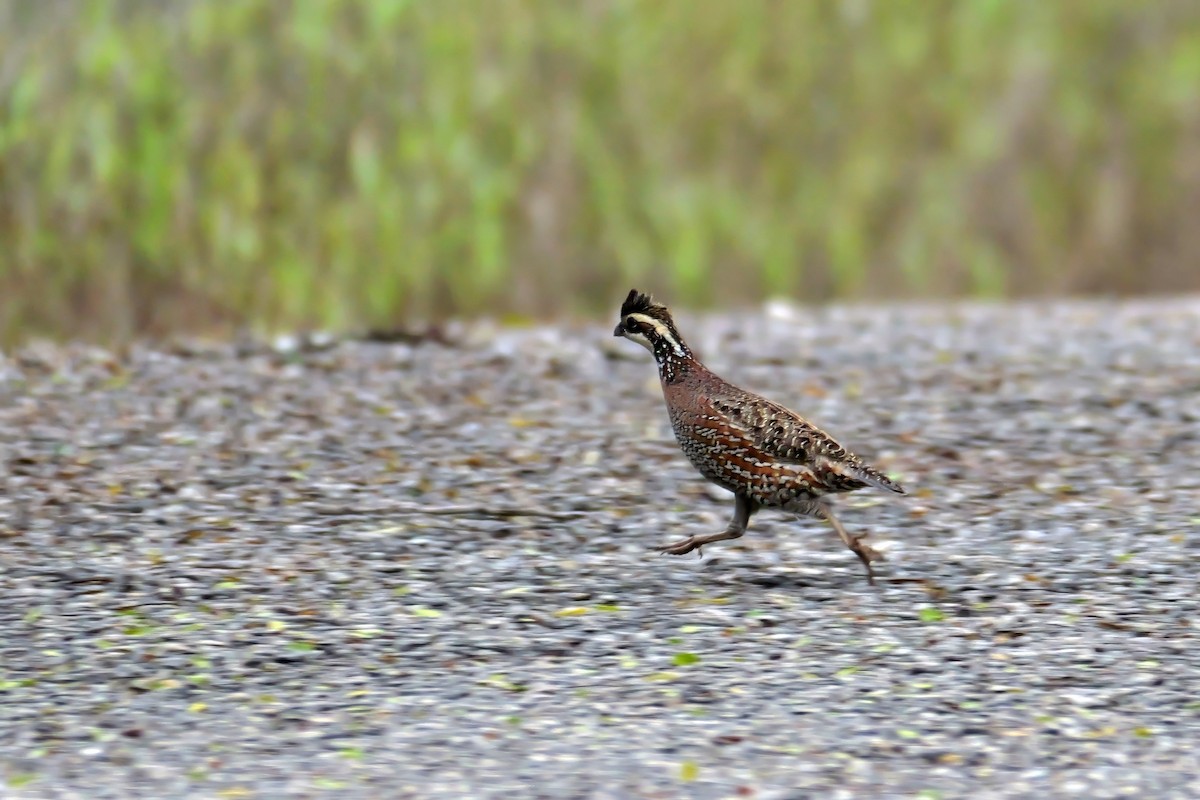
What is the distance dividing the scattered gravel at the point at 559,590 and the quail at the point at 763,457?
0.32 metres

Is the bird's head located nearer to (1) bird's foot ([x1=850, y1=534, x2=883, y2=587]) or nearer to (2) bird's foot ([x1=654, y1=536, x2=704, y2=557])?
(2) bird's foot ([x1=654, y1=536, x2=704, y2=557])

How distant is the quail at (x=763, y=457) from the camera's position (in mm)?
7023

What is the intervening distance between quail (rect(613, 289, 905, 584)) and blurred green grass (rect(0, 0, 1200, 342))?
6295mm

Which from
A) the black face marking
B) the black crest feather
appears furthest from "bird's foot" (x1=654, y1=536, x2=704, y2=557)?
the black crest feather

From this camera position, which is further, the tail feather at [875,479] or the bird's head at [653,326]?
the bird's head at [653,326]

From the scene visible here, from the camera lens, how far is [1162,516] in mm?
8242

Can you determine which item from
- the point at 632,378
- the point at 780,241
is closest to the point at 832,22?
the point at 780,241

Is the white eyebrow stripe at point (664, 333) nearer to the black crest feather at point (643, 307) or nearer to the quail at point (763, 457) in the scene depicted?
the black crest feather at point (643, 307)

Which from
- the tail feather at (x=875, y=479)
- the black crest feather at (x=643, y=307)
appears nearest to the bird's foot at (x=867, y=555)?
the tail feather at (x=875, y=479)

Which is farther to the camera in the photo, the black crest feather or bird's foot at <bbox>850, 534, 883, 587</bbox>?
the black crest feather

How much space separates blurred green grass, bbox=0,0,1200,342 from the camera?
12773mm

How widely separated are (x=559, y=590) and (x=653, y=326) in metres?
1.03

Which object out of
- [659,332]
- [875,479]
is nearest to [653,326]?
[659,332]

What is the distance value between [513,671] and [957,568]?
6.60 feet
